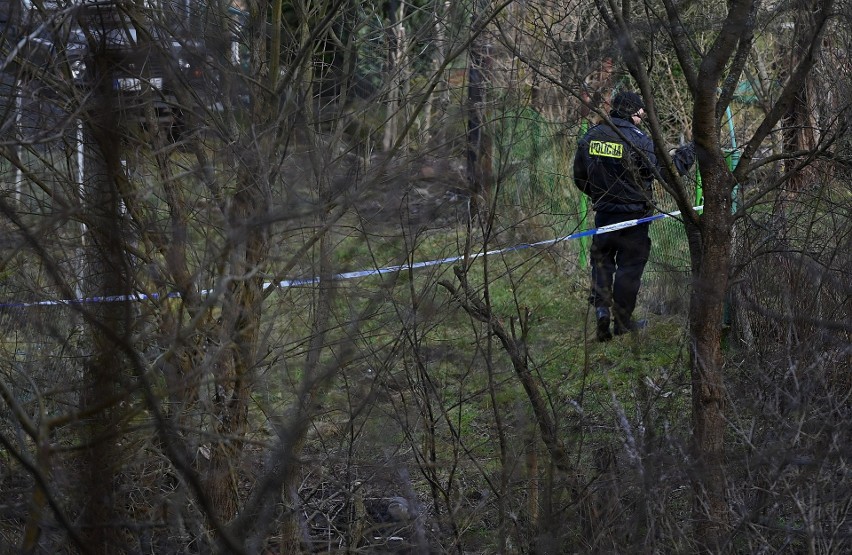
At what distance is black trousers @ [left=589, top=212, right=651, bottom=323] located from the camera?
7336 millimetres

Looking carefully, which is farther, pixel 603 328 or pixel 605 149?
pixel 605 149

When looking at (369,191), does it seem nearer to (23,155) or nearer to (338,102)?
(338,102)

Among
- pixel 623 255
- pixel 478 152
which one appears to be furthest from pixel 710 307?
pixel 623 255

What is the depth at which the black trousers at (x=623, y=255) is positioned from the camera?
24.1ft

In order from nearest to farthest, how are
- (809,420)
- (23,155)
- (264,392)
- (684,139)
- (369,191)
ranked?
(809,420), (369,191), (264,392), (23,155), (684,139)

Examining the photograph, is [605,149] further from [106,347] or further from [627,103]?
[106,347]

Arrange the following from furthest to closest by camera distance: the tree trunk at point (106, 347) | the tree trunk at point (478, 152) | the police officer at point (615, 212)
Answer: the police officer at point (615, 212)
the tree trunk at point (478, 152)
the tree trunk at point (106, 347)

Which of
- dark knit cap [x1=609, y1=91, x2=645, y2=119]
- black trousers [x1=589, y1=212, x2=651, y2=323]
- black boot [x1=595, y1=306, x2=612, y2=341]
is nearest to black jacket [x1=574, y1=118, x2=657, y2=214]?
black trousers [x1=589, y1=212, x2=651, y2=323]

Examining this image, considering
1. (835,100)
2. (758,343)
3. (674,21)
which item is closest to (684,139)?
(835,100)

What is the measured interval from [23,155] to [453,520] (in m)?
2.80

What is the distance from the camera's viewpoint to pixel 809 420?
364 centimetres

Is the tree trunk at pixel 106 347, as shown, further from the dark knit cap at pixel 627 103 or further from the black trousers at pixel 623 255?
the black trousers at pixel 623 255

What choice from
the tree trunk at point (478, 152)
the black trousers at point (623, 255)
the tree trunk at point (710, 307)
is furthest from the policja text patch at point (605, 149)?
the tree trunk at point (710, 307)

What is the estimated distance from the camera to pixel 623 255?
756cm
